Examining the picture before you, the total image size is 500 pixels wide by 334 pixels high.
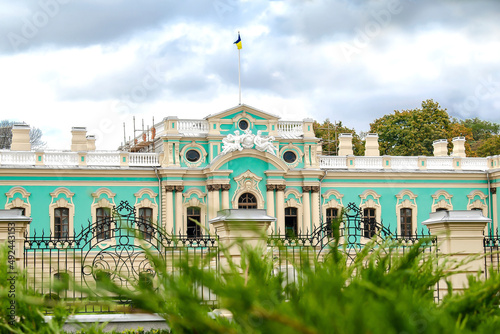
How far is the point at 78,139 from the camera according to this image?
Answer: 27266 millimetres

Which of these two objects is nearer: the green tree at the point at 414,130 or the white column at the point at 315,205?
the white column at the point at 315,205

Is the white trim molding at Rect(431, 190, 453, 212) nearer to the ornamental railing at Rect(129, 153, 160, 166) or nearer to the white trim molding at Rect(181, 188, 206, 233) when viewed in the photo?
the white trim molding at Rect(181, 188, 206, 233)

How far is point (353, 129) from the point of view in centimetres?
4428

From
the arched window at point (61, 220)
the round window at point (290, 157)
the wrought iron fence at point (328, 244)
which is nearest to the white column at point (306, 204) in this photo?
the round window at point (290, 157)

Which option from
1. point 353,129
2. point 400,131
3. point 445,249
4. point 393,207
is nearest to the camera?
point 445,249

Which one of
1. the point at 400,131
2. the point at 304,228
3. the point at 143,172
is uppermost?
the point at 400,131

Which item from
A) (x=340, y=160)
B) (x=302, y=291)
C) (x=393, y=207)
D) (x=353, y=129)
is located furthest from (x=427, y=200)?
(x=302, y=291)

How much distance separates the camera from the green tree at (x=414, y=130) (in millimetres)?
39062

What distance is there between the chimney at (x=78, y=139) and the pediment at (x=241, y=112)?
505 cm

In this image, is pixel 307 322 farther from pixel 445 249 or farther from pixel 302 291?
pixel 445 249

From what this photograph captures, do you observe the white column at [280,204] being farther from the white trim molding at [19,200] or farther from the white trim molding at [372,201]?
the white trim molding at [19,200]

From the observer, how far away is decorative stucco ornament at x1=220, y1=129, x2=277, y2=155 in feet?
82.8

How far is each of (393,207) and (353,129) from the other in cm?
1744

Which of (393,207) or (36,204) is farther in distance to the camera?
(393,207)
